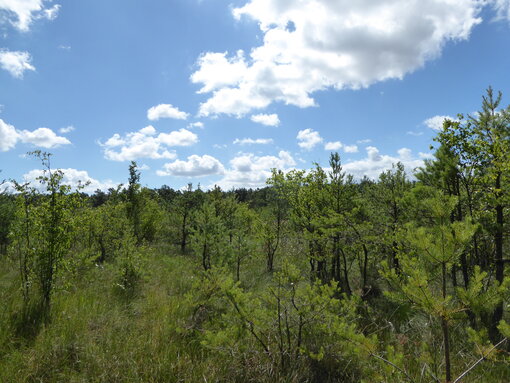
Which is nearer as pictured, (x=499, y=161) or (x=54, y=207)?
(x=499, y=161)

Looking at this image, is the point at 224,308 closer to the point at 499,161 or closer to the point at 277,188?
the point at 499,161

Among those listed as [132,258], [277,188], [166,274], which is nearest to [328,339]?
[132,258]

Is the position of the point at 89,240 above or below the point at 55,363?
above

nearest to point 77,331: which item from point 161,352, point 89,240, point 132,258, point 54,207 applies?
point 161,352

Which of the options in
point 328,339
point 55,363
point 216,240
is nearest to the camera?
point 55,363

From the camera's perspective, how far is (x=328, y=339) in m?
4.96

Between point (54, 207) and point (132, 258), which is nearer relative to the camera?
point (54, 207)

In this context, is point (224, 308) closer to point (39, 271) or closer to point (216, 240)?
point (216, 240)

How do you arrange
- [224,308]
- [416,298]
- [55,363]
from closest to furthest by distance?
[416,298] < [55,363] < [224,308]

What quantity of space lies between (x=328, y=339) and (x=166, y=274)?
24.9 ft

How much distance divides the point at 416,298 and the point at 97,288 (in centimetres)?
834

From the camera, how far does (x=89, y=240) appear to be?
43.5ft

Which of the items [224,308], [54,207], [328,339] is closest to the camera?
[328,339]

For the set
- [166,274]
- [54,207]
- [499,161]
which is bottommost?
[166,274]
